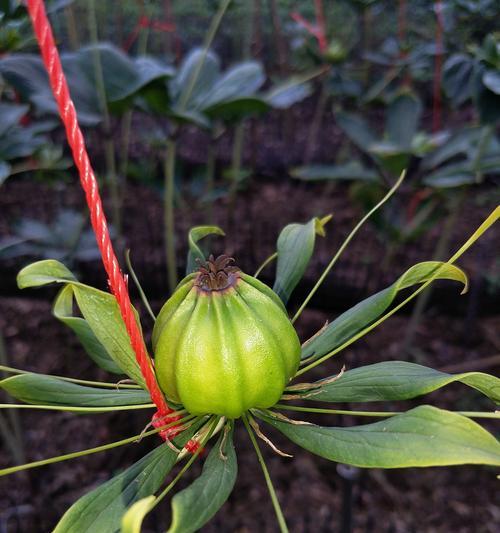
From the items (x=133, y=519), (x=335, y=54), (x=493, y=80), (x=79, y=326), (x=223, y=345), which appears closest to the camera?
(x=133, y=519)

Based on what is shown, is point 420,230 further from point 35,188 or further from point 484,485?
point 35,188

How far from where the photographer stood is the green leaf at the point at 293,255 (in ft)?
1.60

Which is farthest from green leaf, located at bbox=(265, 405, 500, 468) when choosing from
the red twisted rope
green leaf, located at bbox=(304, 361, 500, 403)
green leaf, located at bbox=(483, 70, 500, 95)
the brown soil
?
the brown soil

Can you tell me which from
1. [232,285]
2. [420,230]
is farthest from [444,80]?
[232,285]

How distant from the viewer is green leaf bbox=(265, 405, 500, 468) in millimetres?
288

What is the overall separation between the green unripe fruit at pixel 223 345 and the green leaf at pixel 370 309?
73 mm

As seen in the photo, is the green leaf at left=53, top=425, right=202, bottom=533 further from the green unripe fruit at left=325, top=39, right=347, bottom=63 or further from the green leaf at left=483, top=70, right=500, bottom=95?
the green unripe fruit at left=325, top=39, right=347, bottom=63

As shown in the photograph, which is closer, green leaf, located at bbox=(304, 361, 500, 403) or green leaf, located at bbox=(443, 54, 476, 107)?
green leaf, located at bbox=(304, 361, 500, 403)

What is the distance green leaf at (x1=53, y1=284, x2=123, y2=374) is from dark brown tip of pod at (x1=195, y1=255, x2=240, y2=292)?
11 cm

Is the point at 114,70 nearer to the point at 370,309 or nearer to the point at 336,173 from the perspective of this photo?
the point at 336,173

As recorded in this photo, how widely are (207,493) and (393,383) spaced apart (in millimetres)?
149

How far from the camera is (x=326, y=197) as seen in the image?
7.63ft

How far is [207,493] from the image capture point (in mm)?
332

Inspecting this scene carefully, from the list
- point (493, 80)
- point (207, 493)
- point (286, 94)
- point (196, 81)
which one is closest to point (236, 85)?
point (196, 81)
